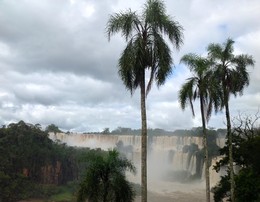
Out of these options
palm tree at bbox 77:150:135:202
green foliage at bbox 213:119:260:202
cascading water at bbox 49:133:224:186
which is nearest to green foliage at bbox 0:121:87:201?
cascading water at bbox 49:133:224:186

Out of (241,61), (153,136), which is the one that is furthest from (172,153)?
(241,61)

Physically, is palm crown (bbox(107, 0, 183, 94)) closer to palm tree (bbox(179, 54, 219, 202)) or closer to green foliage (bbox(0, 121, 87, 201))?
palm tree (bbox(179, 54, 219, 202))

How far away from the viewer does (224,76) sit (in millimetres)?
23453

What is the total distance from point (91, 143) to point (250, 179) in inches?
4387

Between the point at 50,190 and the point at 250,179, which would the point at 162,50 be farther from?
the point at 50,190

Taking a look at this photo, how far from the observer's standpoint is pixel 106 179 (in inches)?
771

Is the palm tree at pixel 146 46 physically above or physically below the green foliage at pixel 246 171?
above

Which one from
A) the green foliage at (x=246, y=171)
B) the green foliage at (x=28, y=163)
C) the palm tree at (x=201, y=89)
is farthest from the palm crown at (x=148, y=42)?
the green foliage at (x=28, y=163)

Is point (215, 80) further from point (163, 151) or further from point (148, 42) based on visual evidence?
point (163, 151)

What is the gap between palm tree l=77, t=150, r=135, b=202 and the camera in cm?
1939

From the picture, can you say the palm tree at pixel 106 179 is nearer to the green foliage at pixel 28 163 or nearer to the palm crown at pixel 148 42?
the palm crown at pixel 148 42

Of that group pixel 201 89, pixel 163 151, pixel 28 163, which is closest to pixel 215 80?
pixel 201 89

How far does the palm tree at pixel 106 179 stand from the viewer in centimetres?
1939

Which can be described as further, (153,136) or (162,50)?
(153,136)
